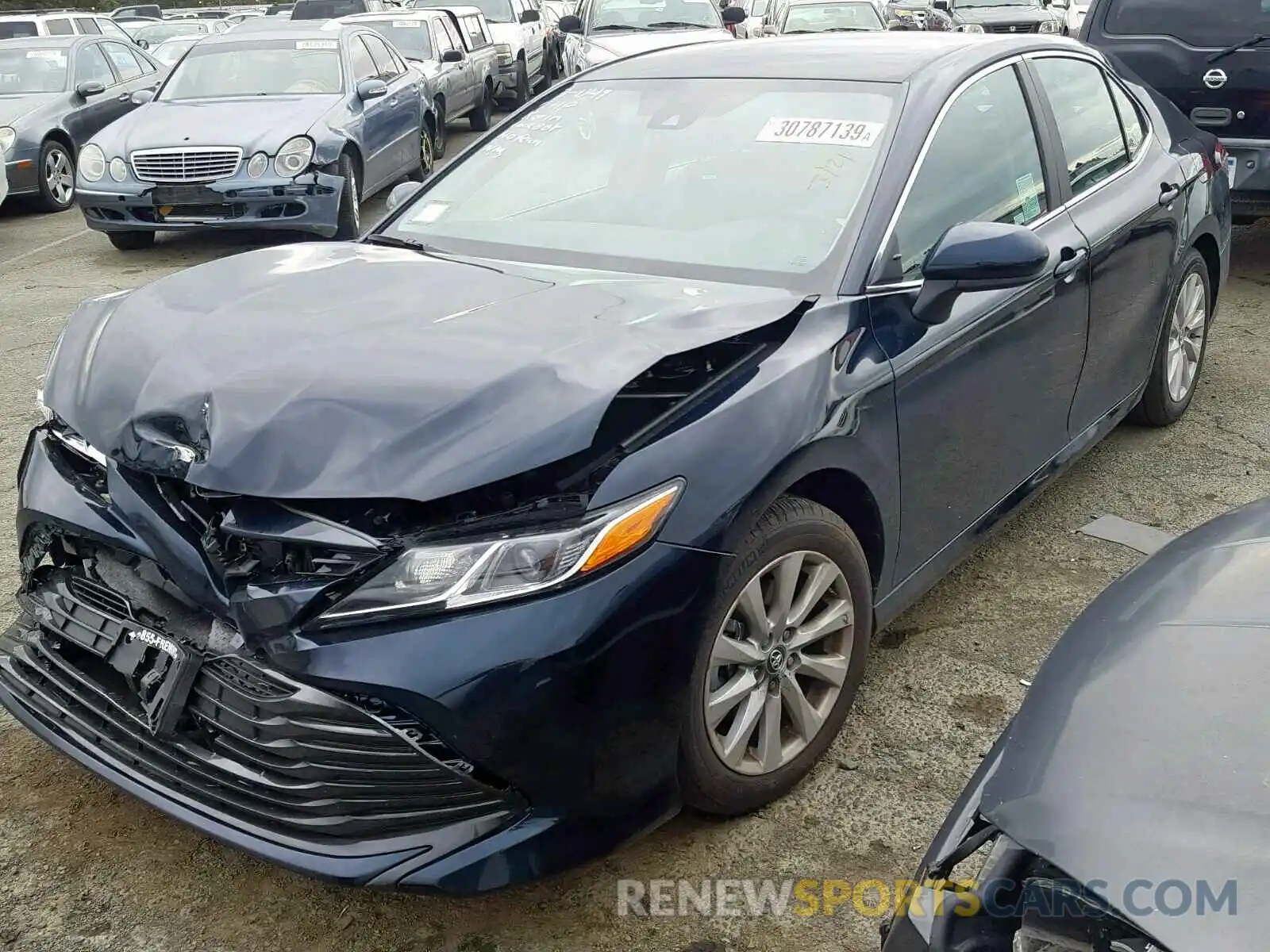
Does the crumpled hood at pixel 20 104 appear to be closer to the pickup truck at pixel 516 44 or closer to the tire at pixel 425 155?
the tire at pixel 425 155

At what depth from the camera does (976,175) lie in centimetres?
326

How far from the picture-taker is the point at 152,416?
7.61 feet

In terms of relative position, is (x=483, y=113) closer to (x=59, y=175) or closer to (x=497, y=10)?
(x=497, y=10)

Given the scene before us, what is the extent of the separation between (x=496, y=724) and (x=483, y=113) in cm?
1307

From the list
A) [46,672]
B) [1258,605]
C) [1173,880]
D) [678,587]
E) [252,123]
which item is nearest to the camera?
[1173,880]

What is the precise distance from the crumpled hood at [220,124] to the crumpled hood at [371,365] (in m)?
5.46

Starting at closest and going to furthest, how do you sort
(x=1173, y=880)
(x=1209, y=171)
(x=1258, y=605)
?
(x=1173, y=880), (x=1258, y=605), (x=1209, y=171)

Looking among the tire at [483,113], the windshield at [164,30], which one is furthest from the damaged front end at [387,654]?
the windshield at [164,30]

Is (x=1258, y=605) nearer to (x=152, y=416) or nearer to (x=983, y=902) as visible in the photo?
(x=983, y=902)

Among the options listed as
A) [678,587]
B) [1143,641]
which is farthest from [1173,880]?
[678,587]

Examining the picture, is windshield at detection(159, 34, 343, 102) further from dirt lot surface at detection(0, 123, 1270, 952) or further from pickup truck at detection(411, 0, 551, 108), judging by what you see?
dirt lot surface at detection(0, 123, 1270, 952)

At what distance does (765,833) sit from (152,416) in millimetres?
1517

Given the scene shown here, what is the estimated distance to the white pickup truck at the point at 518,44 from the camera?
607 inches

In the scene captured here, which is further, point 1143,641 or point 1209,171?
point 1209,171
